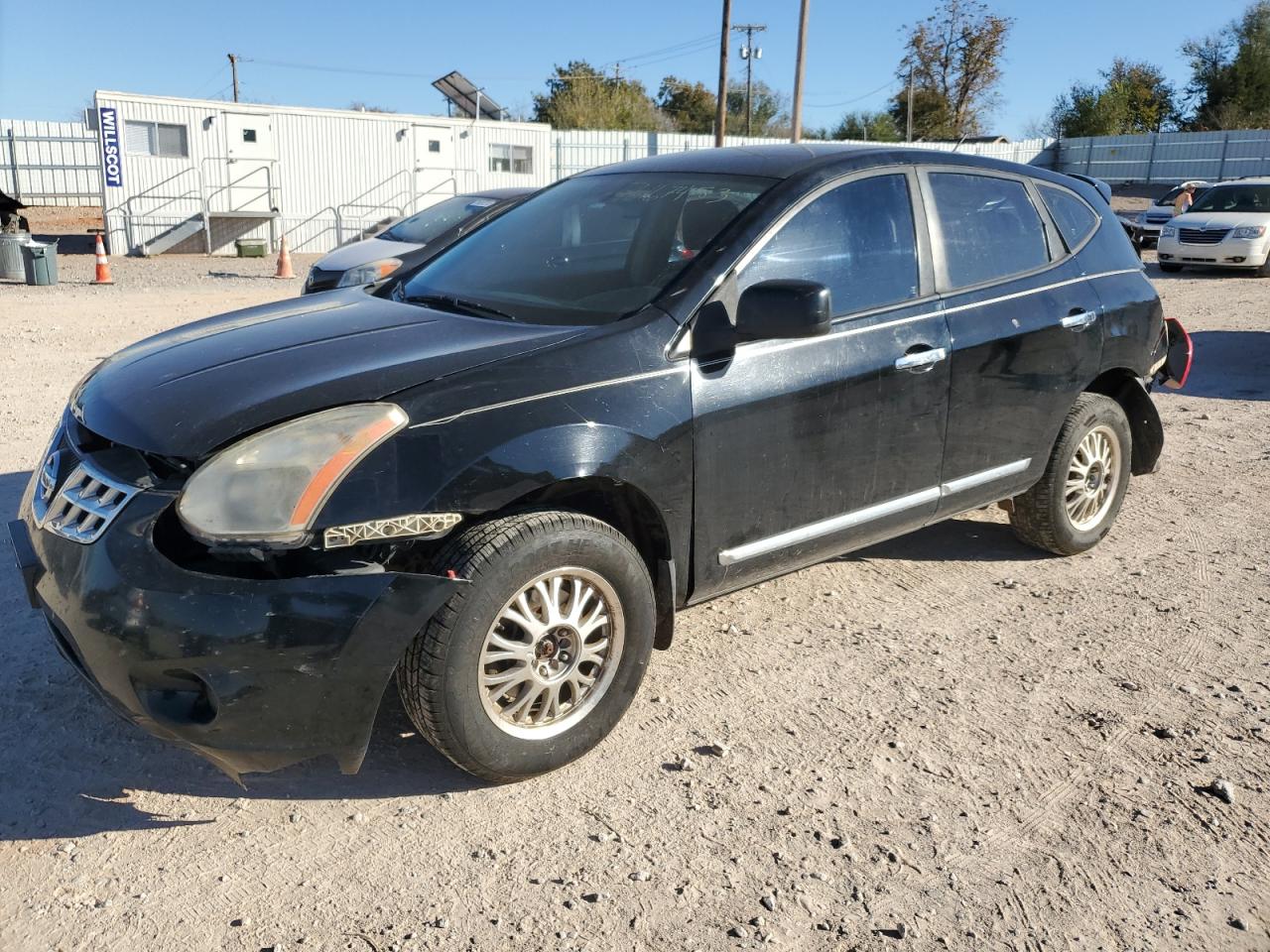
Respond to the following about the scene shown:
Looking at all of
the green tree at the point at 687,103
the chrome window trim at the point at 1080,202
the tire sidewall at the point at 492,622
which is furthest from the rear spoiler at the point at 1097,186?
the green tree at the point at 687,103

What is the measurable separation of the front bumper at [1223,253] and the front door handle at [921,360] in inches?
653

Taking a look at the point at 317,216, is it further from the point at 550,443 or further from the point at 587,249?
the point at 550,443

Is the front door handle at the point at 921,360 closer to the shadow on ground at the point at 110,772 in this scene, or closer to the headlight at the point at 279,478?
the headlight at the point at 279,478

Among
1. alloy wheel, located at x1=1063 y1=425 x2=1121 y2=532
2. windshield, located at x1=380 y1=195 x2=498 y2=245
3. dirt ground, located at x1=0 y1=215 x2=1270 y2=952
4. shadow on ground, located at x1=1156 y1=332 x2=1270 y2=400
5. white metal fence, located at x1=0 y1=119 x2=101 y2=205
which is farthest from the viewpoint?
white metal fence, located at x1=0 y1=119 x2=101 y2=205

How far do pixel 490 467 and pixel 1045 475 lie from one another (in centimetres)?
283

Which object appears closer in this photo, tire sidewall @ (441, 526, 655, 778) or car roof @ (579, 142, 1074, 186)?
tire sidewall @ (441, 526, 655, 778)

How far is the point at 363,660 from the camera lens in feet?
8.75

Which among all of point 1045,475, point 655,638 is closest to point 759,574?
point 655,638

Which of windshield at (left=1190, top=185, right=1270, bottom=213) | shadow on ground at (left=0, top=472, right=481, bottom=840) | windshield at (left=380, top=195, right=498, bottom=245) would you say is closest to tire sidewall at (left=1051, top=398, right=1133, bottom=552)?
shadow on ground at (left=0, top=472, right=481, bottom=840)

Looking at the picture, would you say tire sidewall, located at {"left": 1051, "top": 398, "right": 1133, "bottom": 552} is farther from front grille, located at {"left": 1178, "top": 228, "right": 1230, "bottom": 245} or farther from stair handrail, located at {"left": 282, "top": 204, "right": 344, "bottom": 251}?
stair handrail, located at {"left": 282, "top": 204, "right": 344, "bottom": 251}

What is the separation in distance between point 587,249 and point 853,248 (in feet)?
3.17

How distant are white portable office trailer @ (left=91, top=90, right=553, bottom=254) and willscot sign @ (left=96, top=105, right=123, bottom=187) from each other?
0.02 meters

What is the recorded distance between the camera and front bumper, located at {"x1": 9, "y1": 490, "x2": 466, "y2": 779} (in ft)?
8.42

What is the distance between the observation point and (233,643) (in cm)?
256
